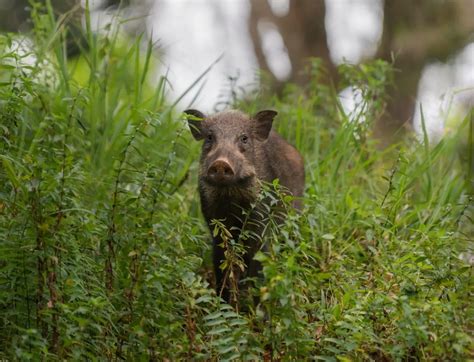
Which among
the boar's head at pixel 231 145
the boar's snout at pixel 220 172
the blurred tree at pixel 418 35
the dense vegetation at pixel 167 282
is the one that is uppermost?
the blurred tree at pixel 418 35

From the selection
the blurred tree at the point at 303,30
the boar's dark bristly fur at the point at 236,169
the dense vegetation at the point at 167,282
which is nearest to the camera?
the dense vegetation at the point at 167,282

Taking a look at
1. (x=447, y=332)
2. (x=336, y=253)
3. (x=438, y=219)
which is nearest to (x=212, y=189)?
(x=336, y=253)

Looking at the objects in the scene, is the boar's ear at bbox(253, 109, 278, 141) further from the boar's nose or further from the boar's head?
the boar's nose

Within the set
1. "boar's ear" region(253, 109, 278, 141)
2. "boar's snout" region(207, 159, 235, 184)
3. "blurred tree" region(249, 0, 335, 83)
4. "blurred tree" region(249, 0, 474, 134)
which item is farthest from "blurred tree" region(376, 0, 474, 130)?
"boar's snout" region(207, 159, 235, 184)

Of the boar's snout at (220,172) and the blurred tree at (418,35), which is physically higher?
the blurred tree at (418,35)

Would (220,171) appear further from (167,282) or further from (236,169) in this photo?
(167,282)

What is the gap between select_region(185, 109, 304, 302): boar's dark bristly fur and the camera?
18.1 feet

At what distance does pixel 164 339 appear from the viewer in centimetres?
387

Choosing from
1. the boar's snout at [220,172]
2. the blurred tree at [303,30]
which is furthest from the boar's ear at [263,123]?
the blurred tree at [303,30]

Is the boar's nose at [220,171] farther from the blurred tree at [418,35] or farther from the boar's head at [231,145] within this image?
the blurred tree at [418,35]

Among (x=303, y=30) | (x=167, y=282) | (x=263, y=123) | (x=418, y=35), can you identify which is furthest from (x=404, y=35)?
(x=167, y=282)

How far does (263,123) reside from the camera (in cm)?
615

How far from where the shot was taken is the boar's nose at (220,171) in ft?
17.5

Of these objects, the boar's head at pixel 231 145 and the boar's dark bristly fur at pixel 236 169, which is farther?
the boar's dark bristly fur at pixel 236 169
